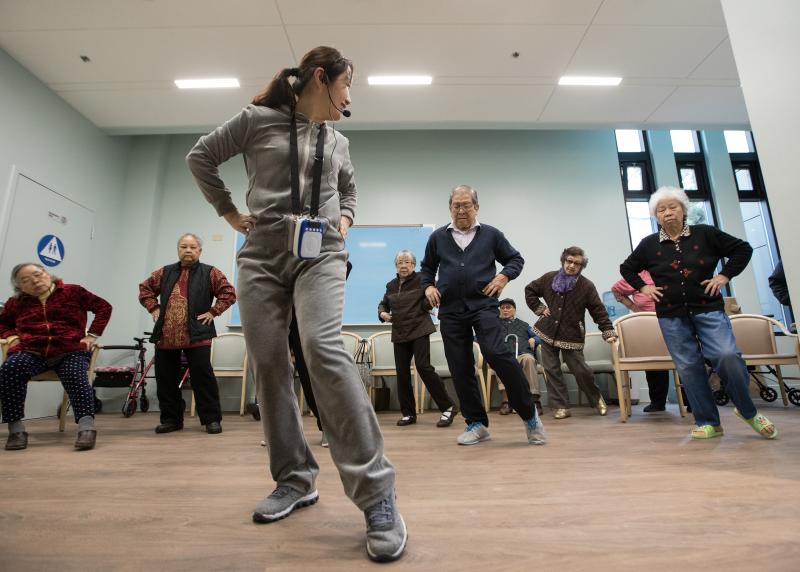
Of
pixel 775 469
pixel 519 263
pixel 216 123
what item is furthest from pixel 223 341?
pixel 775 469

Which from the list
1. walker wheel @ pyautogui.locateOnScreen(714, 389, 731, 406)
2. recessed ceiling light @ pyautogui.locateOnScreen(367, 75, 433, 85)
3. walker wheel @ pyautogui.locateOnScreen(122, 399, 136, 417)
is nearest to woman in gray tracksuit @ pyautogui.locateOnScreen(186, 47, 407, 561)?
recessed ceiling light @ pyautogui.locateOnScreen(367, 75, 433, 85)

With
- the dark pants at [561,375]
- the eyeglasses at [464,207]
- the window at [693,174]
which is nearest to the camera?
the eyeglasses at [464,207]

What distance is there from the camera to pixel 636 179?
6.00m

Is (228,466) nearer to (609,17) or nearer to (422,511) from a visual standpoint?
(422,511)

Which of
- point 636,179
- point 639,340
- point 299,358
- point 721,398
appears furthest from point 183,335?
point 636,179

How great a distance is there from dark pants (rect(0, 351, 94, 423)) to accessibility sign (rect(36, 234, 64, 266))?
6.66ft

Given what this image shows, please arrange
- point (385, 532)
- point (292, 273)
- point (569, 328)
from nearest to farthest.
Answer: point (385, 532), point (292, 273), point (569, 328)

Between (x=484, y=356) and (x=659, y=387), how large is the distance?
2441 millimetres

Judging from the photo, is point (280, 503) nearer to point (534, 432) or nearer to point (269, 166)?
point (269, 166)

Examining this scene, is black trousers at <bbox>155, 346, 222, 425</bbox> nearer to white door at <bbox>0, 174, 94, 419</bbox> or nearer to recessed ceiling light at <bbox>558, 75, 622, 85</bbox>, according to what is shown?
white door at <bbox>0, 174, 94, 419</bbox>

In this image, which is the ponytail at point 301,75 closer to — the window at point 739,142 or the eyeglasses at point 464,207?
the eyeglasses at point 464,207

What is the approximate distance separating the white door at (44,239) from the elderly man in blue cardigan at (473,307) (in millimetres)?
3820

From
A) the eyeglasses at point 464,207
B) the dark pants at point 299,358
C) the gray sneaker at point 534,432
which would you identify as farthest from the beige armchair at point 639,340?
the dark pants at point 299,358

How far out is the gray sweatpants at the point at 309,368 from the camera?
0.94 metres
